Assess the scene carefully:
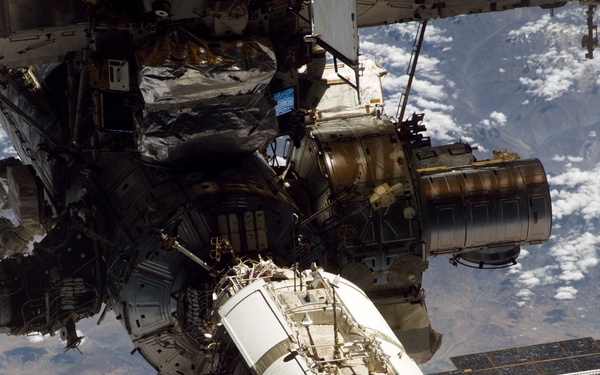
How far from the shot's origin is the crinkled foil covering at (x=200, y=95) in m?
22.6

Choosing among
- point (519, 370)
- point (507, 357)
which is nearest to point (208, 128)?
point (519, 370)

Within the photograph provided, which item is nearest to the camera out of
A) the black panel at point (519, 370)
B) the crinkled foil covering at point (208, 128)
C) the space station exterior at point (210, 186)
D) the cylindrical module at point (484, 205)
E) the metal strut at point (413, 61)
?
the space station exterior at point (210, 186)

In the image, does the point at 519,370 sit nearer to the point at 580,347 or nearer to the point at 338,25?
the point at 580,347

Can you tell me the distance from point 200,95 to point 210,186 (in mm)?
2261

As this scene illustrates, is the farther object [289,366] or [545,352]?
[545,352]

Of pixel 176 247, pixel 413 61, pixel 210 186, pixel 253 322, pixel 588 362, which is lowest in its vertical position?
pixel 588 362

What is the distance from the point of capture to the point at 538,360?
34.8 meters

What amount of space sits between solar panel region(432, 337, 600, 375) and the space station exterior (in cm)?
664

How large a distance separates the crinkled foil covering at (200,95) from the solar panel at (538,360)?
12.3m

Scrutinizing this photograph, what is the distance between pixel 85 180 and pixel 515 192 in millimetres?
9735

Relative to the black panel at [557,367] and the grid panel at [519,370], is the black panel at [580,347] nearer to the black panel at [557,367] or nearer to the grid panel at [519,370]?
the black panel at [557,367]

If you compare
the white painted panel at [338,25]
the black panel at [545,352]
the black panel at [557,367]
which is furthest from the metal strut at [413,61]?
the black panel at [545,352]

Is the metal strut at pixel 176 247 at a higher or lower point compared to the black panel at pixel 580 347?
higher

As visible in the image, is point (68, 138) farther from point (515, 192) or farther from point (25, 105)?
point (515, 192)
